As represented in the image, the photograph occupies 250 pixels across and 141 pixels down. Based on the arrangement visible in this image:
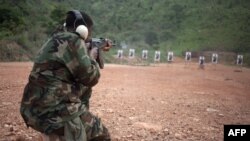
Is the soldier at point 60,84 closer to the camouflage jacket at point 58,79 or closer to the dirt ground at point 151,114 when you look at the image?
the camouflage jacket at point 58,79

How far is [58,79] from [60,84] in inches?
1.5

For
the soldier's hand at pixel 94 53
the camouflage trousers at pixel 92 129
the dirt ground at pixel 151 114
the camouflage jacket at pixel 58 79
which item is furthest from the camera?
the dirt ground at pixel 151 114

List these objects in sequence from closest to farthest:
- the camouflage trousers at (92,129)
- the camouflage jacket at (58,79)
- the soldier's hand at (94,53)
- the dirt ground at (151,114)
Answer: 1. the camouflage jacket at (58,79)
2. the camouflage trousers at (92,129)
3. the soldier's hand at (94,53)
4. the dirt ground at (151,114)

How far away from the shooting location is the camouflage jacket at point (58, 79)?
2559 millimetres

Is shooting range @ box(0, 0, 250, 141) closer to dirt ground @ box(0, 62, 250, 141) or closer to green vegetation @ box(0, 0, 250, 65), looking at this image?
dirt ground @ box(0, 62, 250, 141)

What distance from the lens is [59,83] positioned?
101 inches

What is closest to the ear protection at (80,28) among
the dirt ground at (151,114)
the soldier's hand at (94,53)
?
the soldier's hand at (94,53)

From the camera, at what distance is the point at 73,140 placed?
260 centimetres

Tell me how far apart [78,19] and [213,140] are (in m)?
2.62

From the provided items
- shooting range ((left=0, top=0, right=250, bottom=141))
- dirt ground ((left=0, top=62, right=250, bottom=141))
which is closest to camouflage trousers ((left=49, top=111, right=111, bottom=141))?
shooting range ((left=0, top=0, right=250, bottom=141))

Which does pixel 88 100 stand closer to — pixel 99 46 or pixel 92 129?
pixel 92 129

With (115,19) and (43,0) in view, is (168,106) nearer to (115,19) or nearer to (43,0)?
(43,0)

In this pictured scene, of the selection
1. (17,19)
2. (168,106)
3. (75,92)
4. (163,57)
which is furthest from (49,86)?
(163,57)

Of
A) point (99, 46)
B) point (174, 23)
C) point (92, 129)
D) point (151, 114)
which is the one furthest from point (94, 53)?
point (174, 23)
